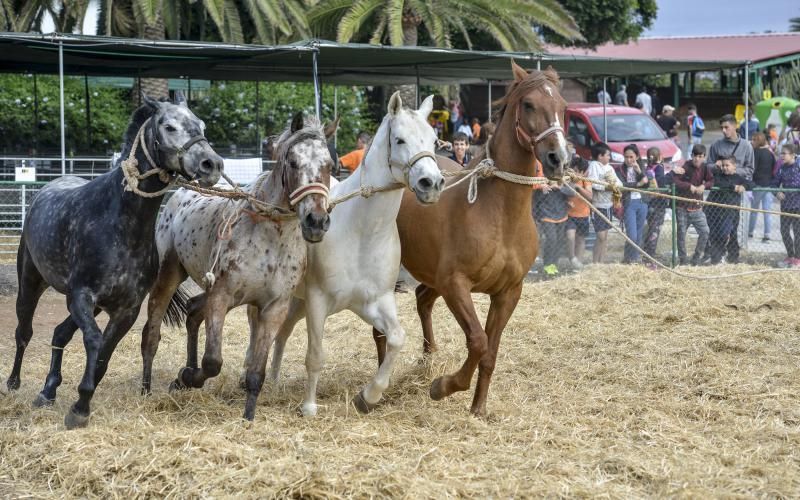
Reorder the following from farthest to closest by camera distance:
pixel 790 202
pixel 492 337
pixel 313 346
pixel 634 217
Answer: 1. pixel 634 217
2. pixel 790 202
3. pixel 492 337
4. pixel 313 346

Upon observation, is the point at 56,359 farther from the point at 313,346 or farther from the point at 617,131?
the point at 617,131

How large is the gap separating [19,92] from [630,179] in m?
15.4

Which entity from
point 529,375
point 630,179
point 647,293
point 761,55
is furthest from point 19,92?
point 761,55

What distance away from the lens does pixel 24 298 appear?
7102 mm

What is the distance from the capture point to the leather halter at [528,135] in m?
6.00

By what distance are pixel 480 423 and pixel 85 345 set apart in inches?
91.2

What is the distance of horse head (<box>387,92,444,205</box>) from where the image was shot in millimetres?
5574

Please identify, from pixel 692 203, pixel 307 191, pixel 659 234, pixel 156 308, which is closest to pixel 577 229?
pixel 659 234

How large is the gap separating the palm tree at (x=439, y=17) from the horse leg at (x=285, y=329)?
1253 cm

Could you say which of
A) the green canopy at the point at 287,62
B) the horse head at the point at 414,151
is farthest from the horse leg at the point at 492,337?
the green canopy at the point at 287,62

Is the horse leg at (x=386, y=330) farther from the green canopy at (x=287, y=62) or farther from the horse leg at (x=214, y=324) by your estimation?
the green canopy at (x=287, y=62)

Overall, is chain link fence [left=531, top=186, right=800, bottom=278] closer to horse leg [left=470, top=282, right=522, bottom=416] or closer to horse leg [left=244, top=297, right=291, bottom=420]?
horse leg [left=470, top=282, right=522, bottom=416]

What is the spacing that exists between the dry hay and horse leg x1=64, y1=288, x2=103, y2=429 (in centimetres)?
10

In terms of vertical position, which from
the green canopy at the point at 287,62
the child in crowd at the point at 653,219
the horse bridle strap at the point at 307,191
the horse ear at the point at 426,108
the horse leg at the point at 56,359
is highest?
the green canopy at the point at 287,62
